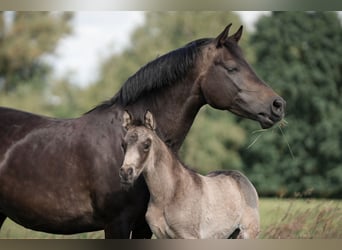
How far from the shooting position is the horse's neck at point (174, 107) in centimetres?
538

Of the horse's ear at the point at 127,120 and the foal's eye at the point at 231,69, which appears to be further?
the foal's eye at the point at 231,69

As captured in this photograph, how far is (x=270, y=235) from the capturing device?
23.8 ft

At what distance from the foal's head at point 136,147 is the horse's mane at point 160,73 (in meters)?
0.33

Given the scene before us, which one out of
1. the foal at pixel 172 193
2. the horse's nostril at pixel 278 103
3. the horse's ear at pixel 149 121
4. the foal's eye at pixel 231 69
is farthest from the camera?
the foal's eye at pixel 231 69

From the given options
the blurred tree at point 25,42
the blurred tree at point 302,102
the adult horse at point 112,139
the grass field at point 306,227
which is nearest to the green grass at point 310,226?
the grass field at point 306,227

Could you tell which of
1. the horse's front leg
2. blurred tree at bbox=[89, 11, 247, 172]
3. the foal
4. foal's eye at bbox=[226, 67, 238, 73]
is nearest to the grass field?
the foal

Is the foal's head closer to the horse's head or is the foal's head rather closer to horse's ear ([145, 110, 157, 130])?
horse's ear ([145, 110, 157, 130])

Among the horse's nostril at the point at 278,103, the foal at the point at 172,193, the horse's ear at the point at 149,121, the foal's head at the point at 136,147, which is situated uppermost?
the horse's nostril at the point at 278,103

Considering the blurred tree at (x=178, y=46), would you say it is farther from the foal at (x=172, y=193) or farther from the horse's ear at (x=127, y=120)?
the horse's ear at (x=127, y=120)

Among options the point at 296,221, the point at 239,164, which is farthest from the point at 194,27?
the point at 296,221

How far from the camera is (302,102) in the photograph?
27812 mm

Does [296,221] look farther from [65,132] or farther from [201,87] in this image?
[65,132]

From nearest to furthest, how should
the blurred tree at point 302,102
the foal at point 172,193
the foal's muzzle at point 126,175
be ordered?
the foal's muzzle at point 126,175 → the foal at point 172,193 → the blurred tree at point 302,102

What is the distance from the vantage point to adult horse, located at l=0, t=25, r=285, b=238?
16.9 feet
